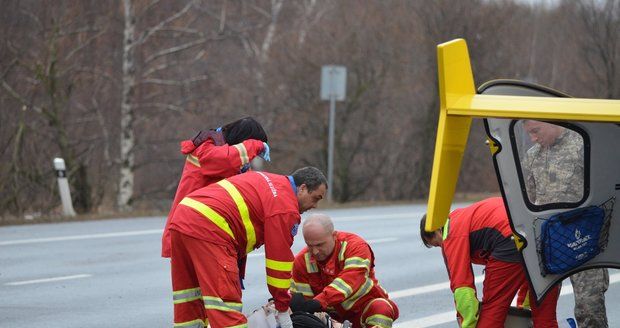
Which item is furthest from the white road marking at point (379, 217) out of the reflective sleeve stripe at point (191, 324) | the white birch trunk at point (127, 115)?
the reflective sleeve stripe at point (191, 324)

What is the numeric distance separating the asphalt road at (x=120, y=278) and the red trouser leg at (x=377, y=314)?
4.73 ft

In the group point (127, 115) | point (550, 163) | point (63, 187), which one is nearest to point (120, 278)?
point (550, 163)

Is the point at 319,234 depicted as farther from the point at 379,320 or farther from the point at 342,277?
the point at 379,320

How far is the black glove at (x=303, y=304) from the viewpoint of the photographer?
7.48 m

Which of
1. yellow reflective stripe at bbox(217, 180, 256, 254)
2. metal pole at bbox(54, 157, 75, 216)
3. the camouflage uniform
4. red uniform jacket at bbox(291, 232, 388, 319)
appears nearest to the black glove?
red uniform jacket at bbox(291, 232, 388, 319)

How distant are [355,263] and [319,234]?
34cm

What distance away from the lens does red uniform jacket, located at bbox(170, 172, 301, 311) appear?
6609 mm

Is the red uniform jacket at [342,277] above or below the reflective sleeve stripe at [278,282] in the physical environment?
below

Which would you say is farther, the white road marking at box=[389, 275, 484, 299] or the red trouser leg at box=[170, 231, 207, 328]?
the white road marking at box=[389, 275, 484, 299]

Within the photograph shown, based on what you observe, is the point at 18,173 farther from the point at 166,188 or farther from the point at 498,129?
the point at 498,129

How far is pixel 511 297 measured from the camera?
7.41 metres

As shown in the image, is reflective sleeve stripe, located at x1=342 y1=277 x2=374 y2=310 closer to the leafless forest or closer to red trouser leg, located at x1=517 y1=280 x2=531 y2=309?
red trouser leg, located at x1=517 y1=280 x2=531 y2=309

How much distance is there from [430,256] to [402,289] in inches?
132

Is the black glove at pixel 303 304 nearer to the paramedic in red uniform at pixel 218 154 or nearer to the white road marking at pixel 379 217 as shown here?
the paramedic in red uniform at pixel 218 154
